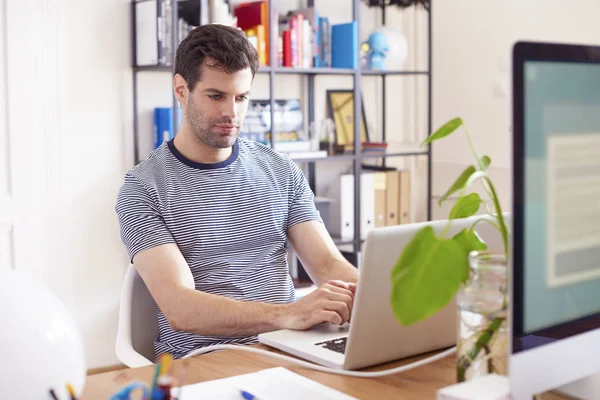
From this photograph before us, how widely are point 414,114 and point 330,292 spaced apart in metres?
2.96

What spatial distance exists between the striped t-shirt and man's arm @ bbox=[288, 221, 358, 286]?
0.03m

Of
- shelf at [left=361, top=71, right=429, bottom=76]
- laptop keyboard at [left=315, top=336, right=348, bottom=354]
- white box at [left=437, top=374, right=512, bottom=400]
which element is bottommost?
laptop keyboard at [left=315, top=336, right=348, bottom=354]

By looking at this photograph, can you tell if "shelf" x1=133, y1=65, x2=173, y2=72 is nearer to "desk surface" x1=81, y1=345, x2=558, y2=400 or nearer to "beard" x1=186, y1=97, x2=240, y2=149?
"beard" x1=186, y1=97, x2=240, y2=149

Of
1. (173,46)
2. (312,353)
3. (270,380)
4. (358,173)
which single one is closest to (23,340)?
(270,380)

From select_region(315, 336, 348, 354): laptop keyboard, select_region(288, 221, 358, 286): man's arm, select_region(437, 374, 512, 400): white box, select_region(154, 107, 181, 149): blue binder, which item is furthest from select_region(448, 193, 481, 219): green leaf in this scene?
select_region(154, 107, 181, 149): blue binder

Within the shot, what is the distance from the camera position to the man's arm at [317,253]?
7.00ft

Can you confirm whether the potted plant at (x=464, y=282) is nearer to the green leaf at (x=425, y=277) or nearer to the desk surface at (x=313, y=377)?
the green leaf at (x=425, y=277)

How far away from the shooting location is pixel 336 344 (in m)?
1.52

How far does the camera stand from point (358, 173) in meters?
3.90

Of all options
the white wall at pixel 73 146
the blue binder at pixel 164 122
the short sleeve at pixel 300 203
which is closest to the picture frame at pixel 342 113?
the blue binder at pixel 164 122

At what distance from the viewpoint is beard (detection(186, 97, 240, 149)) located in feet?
6.91

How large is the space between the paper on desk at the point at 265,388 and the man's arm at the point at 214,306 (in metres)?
0.27

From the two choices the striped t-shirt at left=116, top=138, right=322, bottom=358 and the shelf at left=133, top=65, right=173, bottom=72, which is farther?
the shelf at left=133, top=65, right=173, bottom=72

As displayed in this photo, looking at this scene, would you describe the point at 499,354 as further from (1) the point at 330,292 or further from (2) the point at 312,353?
(1) the point at 330,292
